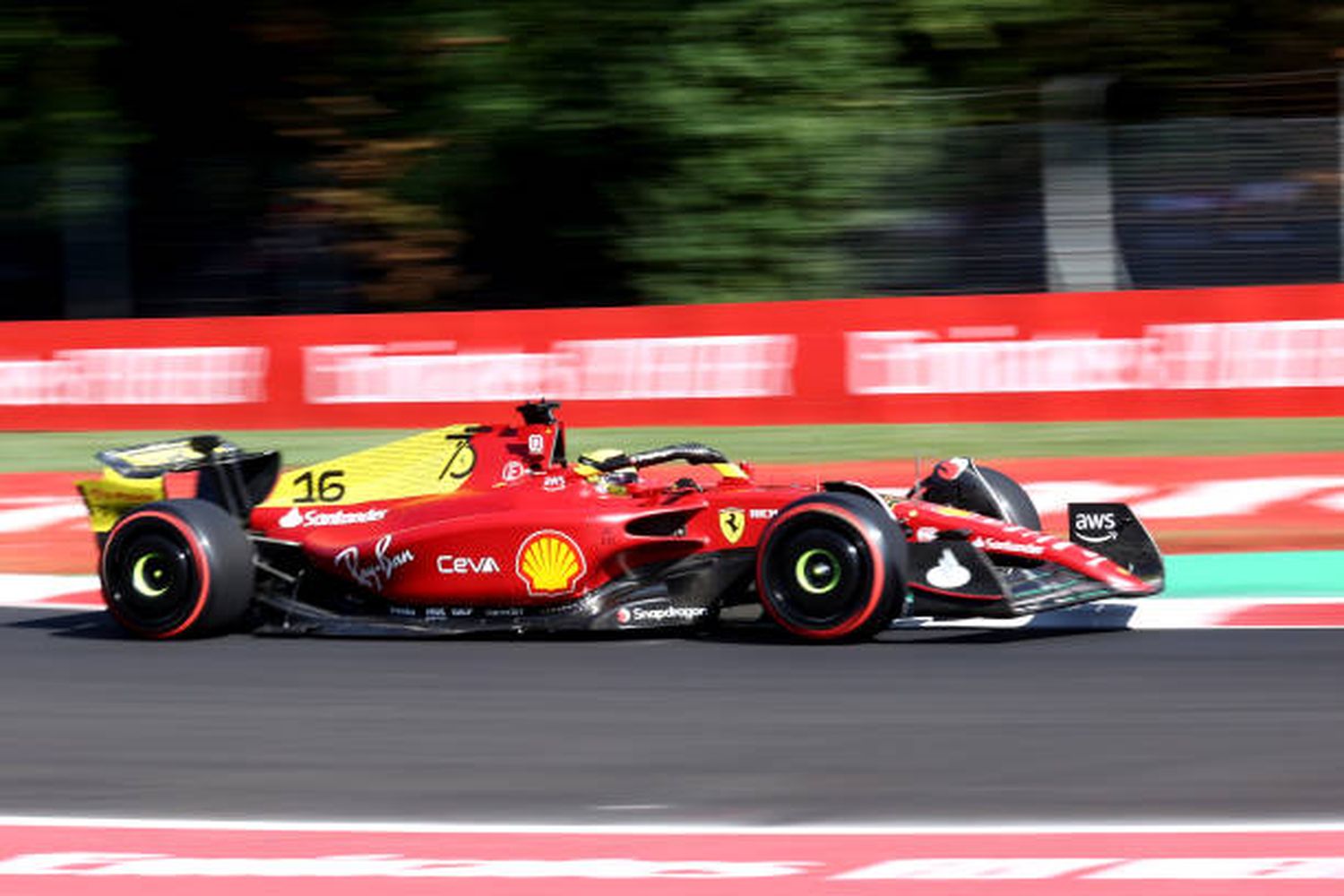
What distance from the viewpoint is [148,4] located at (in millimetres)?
21297

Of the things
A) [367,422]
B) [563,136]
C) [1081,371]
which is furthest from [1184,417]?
[563,136]

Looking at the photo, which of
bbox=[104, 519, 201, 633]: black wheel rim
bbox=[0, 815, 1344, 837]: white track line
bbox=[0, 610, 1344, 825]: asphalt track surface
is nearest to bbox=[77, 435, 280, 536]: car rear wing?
bbox=[104, 519, 201, 633]: black wheel rim

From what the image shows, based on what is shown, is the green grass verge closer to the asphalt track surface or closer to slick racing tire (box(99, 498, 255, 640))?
the asphalt track surface

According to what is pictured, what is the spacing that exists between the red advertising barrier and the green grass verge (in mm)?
95

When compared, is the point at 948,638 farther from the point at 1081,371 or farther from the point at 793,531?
the point at 1081,371

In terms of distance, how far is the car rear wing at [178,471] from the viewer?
8422mm

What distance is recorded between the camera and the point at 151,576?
8.16 metres

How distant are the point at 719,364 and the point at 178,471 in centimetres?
570

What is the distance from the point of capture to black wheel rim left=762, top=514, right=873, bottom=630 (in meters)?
Result: 7.36

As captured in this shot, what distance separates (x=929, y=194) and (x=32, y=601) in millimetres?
8220

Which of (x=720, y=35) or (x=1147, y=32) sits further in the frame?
(x=1147, y=32)

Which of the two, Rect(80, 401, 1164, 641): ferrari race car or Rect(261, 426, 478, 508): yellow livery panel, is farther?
Rect(261, 426, 478, 508): yellow livery panel

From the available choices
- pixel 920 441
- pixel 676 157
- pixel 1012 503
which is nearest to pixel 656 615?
pixel 1012 503

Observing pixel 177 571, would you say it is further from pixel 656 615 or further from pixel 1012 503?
pixel 1012 503
